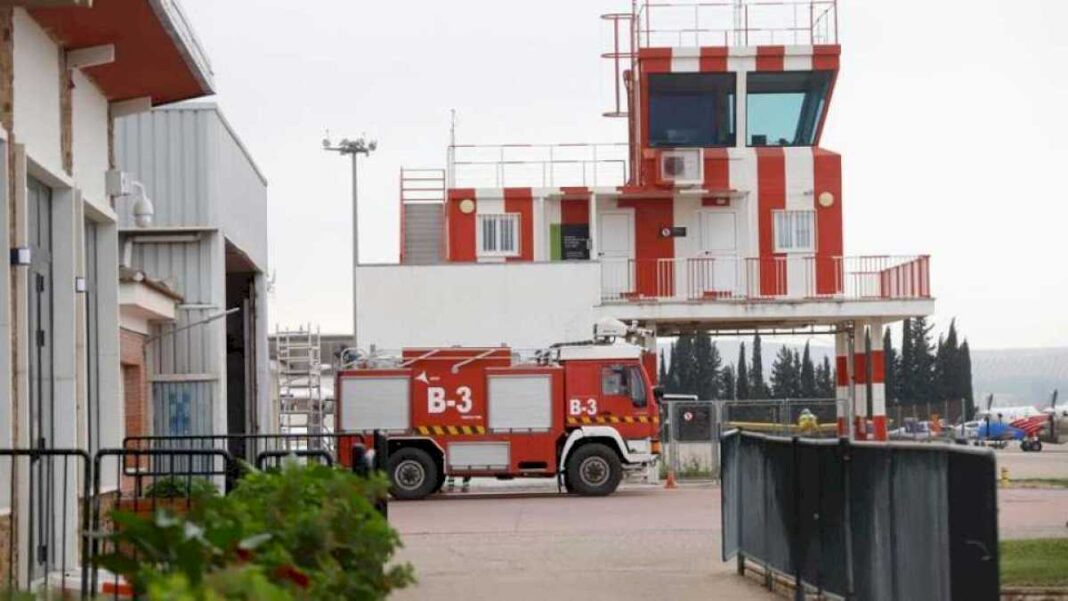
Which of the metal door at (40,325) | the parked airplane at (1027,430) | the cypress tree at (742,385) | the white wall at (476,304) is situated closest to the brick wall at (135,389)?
the metal door at (40,325)

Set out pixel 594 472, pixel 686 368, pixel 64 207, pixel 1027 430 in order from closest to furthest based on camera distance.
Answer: pixel 64 207 < pixel 594 472 < pixel 1027 430 < pixel 686 368

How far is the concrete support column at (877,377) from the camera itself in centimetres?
4950

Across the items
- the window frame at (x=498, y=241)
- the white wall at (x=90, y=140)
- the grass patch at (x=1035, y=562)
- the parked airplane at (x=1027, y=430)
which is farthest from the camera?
the parked airplane at (x=1027, y=430)

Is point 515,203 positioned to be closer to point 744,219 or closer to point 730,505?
point 744,219

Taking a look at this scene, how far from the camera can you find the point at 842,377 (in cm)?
→ 5434

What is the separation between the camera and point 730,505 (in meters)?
19.4

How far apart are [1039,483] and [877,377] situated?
9722 millimetres

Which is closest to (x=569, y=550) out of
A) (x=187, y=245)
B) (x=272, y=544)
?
(x=187, y=245)

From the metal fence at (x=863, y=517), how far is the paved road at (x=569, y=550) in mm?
625

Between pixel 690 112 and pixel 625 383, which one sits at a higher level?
pixel 690 112

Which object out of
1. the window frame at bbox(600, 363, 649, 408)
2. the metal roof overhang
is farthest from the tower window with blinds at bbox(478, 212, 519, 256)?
the metal roof overhang

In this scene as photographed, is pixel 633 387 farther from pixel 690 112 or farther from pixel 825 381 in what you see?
pixel 825 381

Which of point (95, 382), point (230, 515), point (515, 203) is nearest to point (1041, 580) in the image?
point (95, 382)

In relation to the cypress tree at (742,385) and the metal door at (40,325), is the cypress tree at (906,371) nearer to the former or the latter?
A: the cypress tree at (742,385)
